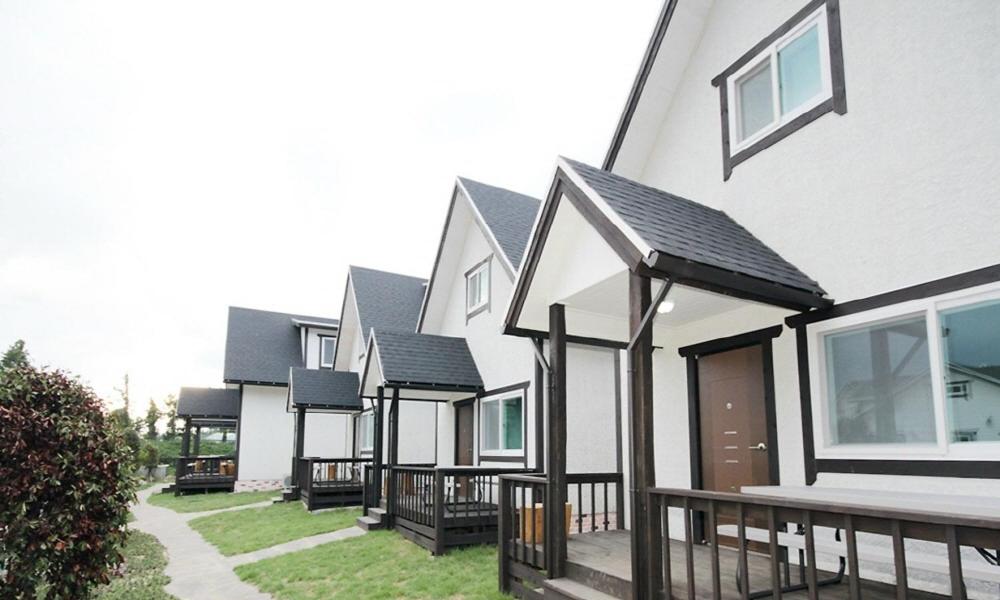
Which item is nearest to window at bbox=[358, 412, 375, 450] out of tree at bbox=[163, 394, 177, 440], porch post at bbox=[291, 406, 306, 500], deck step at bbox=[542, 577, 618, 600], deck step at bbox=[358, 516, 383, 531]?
porch post at bbox=[291, 406, 306, 500]

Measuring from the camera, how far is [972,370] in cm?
418

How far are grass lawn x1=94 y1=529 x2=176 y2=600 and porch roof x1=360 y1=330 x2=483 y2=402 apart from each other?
4530mm

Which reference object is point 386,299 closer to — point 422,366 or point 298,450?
point 298,450

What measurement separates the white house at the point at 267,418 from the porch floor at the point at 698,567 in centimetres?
1694

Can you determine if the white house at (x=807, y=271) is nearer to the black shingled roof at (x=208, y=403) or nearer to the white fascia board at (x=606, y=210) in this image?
the white fascia board at (x=606, y=210)

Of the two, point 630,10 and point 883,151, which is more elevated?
point 630,10

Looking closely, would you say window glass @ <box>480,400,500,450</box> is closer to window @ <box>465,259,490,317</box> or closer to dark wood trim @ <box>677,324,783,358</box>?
window @ <box>465,259,490,317</box>

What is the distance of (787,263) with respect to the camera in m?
5.57

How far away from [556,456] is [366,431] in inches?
572

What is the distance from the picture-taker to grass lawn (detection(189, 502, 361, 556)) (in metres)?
10.7

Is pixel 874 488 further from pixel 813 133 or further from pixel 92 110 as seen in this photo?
pixel 92 110

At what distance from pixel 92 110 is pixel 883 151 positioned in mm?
13110

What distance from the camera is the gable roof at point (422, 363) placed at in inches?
456

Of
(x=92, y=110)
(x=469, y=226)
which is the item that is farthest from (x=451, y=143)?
(x=92, y=110)
